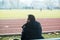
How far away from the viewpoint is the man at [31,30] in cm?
186

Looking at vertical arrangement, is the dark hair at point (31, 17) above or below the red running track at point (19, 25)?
above

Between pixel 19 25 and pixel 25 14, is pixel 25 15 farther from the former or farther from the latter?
pixel 19 25

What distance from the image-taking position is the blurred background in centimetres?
190

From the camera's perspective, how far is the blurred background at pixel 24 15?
1.90 meters

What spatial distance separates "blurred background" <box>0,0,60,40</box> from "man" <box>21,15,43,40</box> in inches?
2.4

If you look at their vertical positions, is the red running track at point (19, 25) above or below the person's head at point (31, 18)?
below

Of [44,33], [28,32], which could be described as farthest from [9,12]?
[44,33]

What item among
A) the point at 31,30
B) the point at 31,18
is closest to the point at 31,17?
the point at 31,18

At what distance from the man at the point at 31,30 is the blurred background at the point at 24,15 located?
0.20 ft

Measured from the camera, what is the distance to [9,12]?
6.33 feet

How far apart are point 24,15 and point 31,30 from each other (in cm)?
21

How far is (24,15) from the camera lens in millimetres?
1922

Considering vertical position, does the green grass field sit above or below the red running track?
above

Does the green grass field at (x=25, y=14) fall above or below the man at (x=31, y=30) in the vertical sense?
above
